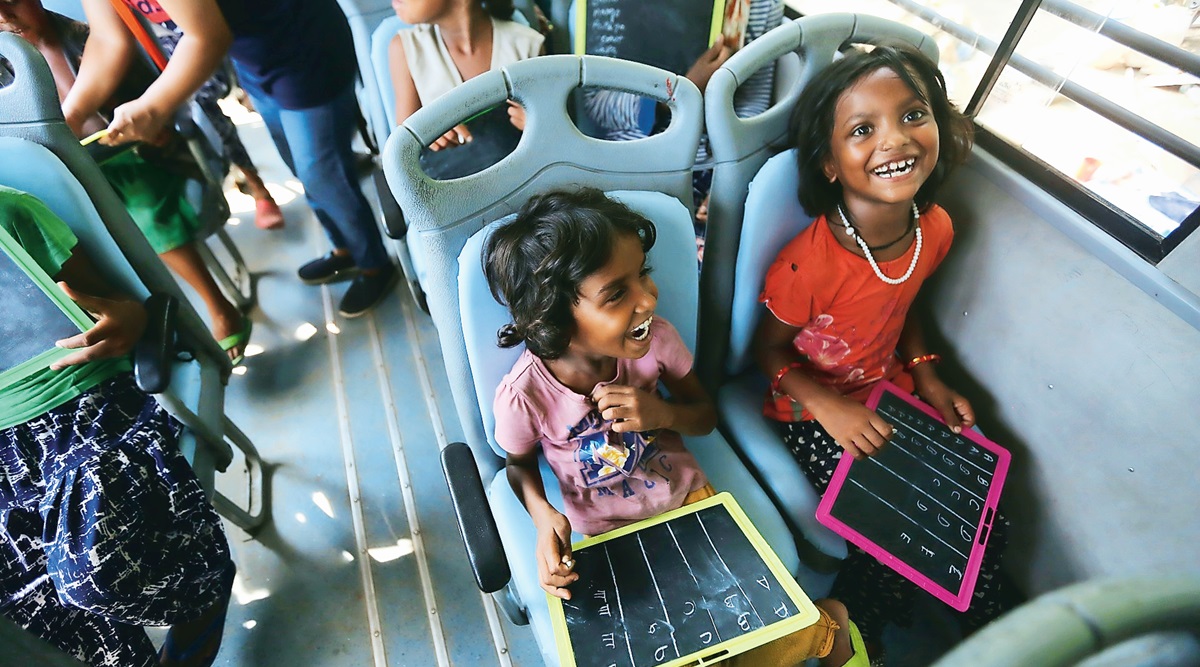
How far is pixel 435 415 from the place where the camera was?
2004mm

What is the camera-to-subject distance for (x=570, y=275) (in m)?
0.85

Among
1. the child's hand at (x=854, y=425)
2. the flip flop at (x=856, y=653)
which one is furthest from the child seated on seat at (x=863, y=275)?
the flip flop at (x=856, y=653)

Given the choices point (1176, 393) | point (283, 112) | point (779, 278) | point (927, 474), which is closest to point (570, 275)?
point (779, 278)

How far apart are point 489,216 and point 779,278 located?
556mm

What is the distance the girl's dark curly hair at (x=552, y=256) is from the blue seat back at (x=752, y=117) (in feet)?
0.89

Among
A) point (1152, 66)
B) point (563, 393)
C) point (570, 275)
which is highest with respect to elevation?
point (1152, 66)

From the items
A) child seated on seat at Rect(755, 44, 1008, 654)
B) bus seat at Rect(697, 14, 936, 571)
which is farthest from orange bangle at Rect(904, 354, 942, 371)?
bus seat at Rect(697, 14, 936, 571)

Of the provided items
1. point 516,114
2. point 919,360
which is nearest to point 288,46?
point 516,114

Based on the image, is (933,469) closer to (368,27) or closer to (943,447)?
(943,447)

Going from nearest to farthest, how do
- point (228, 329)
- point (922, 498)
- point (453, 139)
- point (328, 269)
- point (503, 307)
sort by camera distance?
point (503, 307)
point (922, 498)
point (453, 139)
point (228, 329)
point (328, 269)

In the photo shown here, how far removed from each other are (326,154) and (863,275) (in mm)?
1682

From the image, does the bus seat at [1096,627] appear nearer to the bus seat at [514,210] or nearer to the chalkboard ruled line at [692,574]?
the chalkboard ruled line at [692,574]

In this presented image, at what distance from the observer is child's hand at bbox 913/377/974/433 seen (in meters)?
1.22

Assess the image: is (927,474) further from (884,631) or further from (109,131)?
(109,131)
